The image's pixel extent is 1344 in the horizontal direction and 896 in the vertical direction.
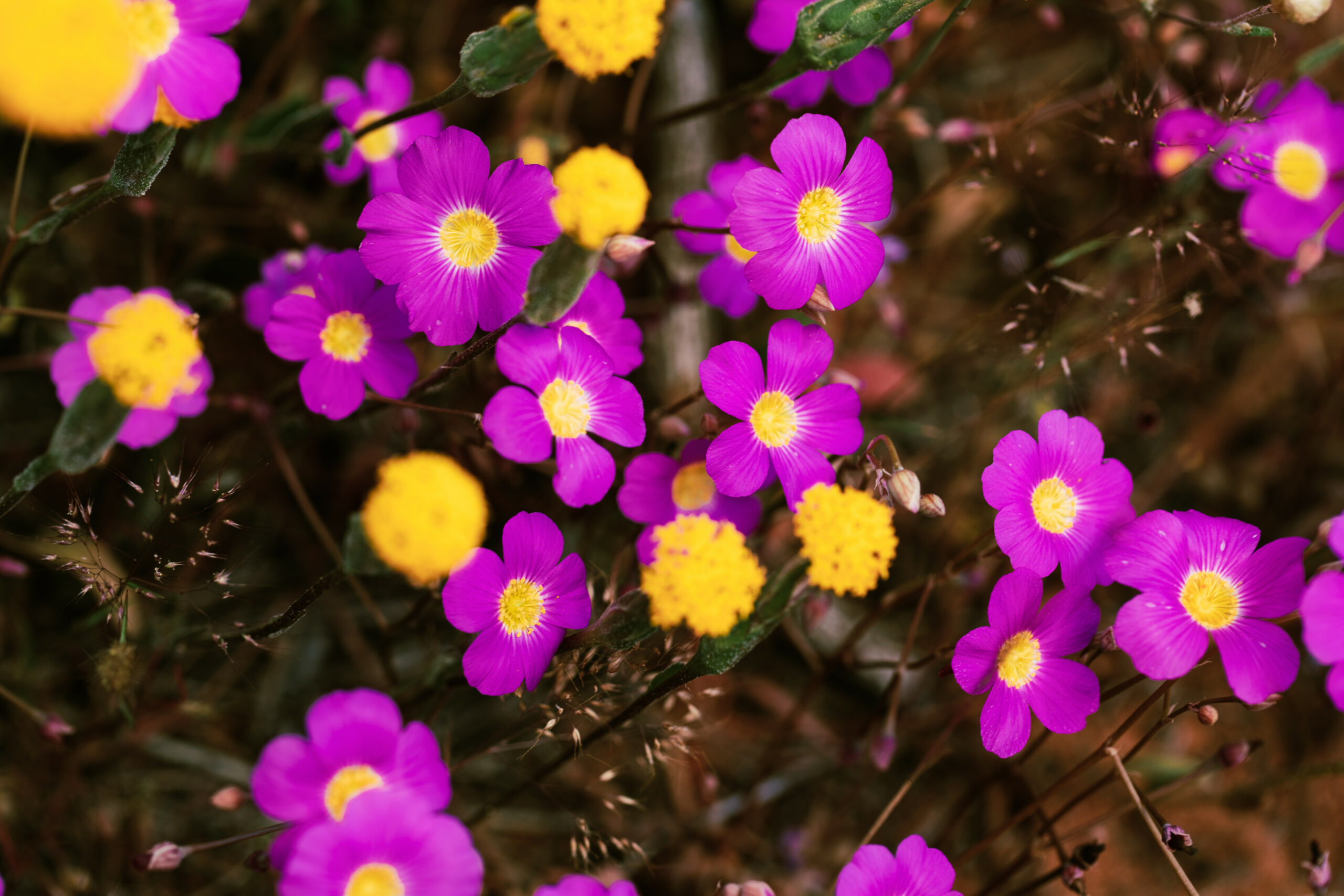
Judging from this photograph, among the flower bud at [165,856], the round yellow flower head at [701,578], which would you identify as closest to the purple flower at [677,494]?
the round yellow flower head at [701,578]

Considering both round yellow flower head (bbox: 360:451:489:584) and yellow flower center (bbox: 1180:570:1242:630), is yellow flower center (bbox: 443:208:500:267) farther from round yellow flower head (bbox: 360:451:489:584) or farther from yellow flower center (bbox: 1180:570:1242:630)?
yellow flower center (bbox: 1180:570:1242:630)

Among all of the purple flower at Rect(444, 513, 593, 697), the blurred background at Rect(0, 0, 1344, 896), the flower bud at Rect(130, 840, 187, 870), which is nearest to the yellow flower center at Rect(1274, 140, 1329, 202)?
the blurred background at Rect(0, 0, 1344, 896)

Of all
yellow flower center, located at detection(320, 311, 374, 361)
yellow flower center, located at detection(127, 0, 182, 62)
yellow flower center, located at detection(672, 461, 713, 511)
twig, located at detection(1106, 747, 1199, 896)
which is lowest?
twig, located at detection(1106, 747, 1199, 896)

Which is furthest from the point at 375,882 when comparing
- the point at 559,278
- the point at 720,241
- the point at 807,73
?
the point at 807,73

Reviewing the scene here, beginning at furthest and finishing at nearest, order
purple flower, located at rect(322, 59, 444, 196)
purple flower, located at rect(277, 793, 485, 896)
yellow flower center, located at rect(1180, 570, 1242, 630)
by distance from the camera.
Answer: purple flower, located at rect(322, 59, 444, 196) < yellow flower center, located at rect(1180, 570, 1242, 630) < purple flower, located at rect(277, 793, 485, 896)

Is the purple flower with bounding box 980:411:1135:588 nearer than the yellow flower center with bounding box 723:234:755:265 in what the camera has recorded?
Yes

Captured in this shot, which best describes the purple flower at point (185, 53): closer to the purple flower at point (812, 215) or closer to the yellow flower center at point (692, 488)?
the purple flower at point (812, 215)

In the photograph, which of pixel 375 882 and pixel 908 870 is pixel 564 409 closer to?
pixel 375 882
